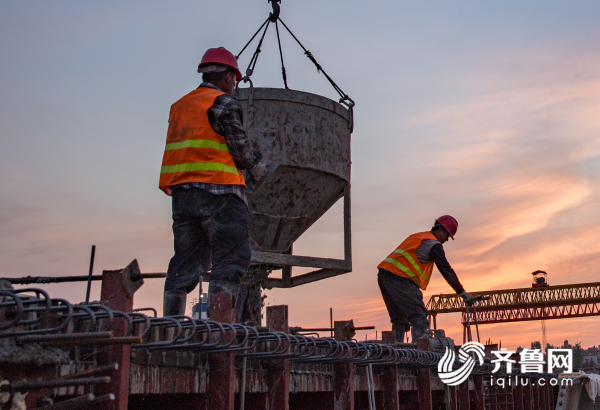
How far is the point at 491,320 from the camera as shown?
184 feet

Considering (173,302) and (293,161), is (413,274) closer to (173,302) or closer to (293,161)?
(293,161)

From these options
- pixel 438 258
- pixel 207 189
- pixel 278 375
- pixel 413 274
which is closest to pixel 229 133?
pixel 207 189

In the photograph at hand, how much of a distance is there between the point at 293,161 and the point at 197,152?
5.69 meters

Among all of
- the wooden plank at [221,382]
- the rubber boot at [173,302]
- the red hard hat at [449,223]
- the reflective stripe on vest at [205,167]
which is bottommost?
the wooden plank at [221,382]

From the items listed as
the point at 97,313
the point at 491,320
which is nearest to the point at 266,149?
the point at 97,313

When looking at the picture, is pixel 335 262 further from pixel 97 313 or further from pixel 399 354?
pixel 97 313

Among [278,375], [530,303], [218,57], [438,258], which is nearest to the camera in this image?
[278,375]

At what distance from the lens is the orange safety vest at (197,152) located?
17.9 ft

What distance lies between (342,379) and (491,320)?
52.1 m

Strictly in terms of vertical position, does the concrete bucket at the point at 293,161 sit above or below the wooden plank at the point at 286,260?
above

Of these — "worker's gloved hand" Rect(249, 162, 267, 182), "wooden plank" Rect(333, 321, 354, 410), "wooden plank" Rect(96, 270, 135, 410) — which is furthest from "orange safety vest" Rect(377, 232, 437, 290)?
"wooden plank" Rect(96, 270, 135, 410)

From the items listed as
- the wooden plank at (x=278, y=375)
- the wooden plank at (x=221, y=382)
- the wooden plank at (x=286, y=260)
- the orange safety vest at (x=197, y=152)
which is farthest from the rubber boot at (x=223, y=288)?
the wooden plank at (x=286, y=260)

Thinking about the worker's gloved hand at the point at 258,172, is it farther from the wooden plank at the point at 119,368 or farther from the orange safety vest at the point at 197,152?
the wooden plank at the point at 119,368

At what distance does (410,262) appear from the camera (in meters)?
9.52
